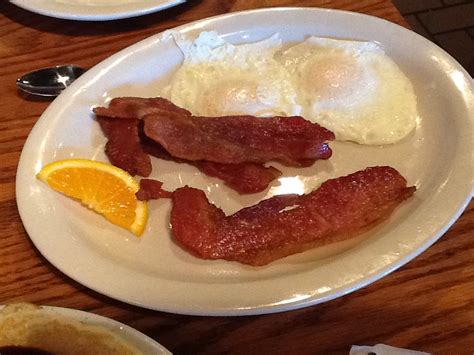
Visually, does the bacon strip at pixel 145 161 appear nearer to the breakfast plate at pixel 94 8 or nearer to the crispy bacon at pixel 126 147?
the crispy bacon at pixel 126 147

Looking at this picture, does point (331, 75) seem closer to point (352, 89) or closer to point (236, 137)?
point (352, 89)

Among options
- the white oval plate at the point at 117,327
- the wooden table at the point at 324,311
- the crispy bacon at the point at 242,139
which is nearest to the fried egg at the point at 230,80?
the crispy bacon at the point at 242,139

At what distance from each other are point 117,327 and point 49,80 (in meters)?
0.93

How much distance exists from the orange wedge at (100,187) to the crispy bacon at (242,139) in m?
0.16

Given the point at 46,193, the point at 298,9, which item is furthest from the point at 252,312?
the point at 298,9

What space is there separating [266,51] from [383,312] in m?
0.93

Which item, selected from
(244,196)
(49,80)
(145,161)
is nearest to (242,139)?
(244,196)

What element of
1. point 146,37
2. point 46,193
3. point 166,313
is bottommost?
point 166,313

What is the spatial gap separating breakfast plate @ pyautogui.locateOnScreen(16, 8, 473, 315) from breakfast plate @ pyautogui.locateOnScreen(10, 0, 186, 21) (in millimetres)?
145

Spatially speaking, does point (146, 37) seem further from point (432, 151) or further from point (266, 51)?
point (432, 151)

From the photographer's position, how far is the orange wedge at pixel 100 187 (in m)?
1.50

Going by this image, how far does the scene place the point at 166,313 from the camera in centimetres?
134

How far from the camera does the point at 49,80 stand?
1846mm

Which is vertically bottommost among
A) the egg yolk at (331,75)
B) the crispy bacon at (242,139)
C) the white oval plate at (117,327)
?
the white oval plate at (117,327)
